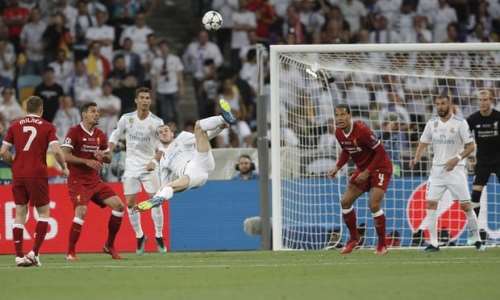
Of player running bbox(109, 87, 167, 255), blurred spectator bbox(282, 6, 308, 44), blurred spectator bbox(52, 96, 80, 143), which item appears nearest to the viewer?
player running bbox(109, 87, 167, 255)

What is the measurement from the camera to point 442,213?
19.6m

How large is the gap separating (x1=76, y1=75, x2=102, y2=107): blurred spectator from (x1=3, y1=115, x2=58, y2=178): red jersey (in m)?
9.70

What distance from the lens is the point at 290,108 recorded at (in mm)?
19484

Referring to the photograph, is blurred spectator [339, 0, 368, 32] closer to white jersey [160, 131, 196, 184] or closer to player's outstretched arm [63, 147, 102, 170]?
white jersey [160, 131, 196, 184]

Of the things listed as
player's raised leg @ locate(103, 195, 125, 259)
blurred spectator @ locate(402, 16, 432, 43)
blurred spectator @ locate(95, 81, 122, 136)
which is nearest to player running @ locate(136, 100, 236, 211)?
player's raised leg @ locate(103, 195, 125, 259)

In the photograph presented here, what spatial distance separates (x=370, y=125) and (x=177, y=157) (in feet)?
17.4

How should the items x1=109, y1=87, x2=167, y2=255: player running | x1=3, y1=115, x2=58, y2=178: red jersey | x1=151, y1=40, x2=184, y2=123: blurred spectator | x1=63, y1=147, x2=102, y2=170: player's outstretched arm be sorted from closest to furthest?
x1=3, y1=115, x2=58, y2=178: red jersey → x1=63, y1=147, x2=102, y2=170: player's outstretched arm → x1=109, y1=87, x2=167, y2=255: player running → x1=151, y1=40, x2=184, y2=123: blurred spectator

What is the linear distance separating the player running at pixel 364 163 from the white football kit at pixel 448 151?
1155 millimetres

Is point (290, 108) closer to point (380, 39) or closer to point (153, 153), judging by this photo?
point (153, 153)

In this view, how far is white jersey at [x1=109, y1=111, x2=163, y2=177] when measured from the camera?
17703mm

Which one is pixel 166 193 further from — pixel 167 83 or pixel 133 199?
pixel 167 83

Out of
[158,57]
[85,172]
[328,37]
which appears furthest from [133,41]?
[85,172]

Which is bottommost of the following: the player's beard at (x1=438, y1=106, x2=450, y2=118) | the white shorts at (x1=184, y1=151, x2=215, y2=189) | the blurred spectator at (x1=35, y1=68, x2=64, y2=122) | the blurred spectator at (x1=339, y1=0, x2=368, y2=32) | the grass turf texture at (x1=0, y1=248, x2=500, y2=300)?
the grass turf texture at (x1=0, y1=248, x2=500, y2=300)

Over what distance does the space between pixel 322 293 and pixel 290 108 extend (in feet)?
29.1
